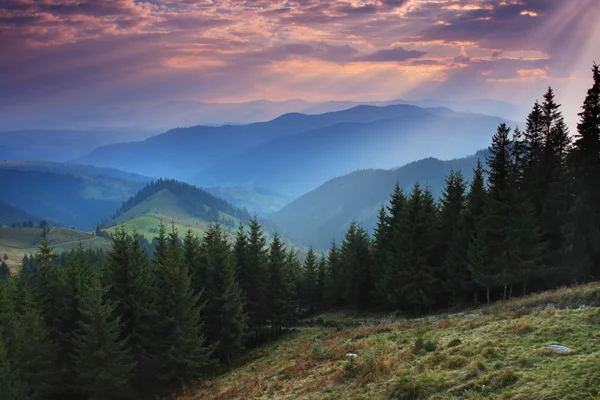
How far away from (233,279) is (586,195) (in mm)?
35594

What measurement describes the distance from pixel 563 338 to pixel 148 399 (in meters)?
33.7

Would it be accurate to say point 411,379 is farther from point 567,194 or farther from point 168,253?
point 567,194

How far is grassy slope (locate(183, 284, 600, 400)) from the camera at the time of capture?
13.4 meters

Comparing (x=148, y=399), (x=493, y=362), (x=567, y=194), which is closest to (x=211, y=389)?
(x=148, y=399)

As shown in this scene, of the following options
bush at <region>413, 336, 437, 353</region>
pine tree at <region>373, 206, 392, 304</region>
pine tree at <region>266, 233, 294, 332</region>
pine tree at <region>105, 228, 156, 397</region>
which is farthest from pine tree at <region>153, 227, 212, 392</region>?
pine tree at <region>373, 206, 392, 304</region>

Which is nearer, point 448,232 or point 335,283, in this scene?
point 448,232

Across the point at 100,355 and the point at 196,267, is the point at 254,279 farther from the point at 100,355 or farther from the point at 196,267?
the point at 100,355

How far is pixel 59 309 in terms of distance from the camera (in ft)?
133

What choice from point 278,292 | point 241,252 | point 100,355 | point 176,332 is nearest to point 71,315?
point 100,355

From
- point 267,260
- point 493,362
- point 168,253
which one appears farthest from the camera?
point 267,260

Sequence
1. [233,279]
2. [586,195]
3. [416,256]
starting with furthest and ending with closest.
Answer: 1. [416,256]
2. [233,279]
3. [586,195]

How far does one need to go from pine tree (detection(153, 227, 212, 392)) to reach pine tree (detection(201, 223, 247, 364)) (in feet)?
18.4

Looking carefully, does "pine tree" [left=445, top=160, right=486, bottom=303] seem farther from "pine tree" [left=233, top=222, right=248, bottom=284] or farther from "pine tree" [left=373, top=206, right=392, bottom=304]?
"pine tree" [left=233, top=222, right=248, bottom=284]

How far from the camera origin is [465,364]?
16484 millimetres
